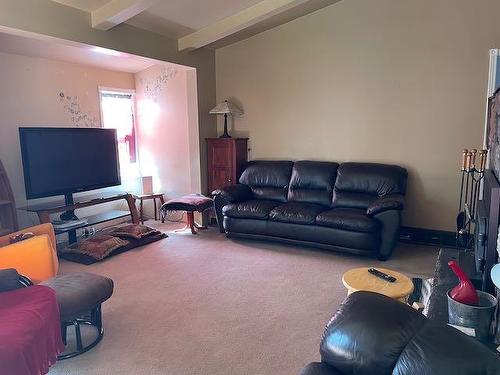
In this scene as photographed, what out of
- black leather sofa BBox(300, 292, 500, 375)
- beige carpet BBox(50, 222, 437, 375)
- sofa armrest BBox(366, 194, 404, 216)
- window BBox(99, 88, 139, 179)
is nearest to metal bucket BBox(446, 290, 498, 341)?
black leather sofa BBox(300, 292, 500, 375)

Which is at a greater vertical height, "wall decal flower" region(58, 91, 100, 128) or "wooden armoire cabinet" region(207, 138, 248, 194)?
"wall decal flower" region(58, 91, 100, 128)

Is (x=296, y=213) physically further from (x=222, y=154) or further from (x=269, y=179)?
(x=222, y=154)

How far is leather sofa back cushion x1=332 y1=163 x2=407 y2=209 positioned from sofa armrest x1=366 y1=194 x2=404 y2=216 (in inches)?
11.9

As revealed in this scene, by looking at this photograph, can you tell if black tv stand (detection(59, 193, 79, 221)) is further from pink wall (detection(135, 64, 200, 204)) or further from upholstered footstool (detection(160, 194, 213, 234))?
pink wall (detection(135, 64, 200, 204))

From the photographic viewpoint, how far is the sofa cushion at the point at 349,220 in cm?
371

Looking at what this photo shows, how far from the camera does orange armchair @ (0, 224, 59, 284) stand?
240 cm

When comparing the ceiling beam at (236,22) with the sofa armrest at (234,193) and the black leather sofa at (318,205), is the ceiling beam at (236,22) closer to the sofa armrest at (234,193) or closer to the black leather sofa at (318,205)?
the black leather sofa at (318,205)

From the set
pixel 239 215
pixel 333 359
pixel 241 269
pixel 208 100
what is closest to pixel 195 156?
pixel 208 100

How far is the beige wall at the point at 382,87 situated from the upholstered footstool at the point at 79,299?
3291 mm

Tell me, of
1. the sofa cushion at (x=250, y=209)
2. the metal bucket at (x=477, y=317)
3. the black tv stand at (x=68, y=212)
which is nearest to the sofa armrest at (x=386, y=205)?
the sofa cushion at (x=250, y=209)

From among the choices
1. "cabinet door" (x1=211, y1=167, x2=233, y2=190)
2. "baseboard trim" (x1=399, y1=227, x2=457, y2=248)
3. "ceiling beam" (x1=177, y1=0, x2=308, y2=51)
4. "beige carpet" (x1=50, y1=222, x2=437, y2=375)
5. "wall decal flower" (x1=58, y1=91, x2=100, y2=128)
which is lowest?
"beige carpet" (x1=50, y1=222, x2=437, y2=375)

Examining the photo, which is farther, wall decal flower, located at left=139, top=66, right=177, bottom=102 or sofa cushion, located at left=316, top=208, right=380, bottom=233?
wall decal flower, located at left=139, top=66, right=177, bottom=102

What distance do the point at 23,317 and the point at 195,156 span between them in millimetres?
3570

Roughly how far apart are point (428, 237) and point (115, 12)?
13.4 feet
